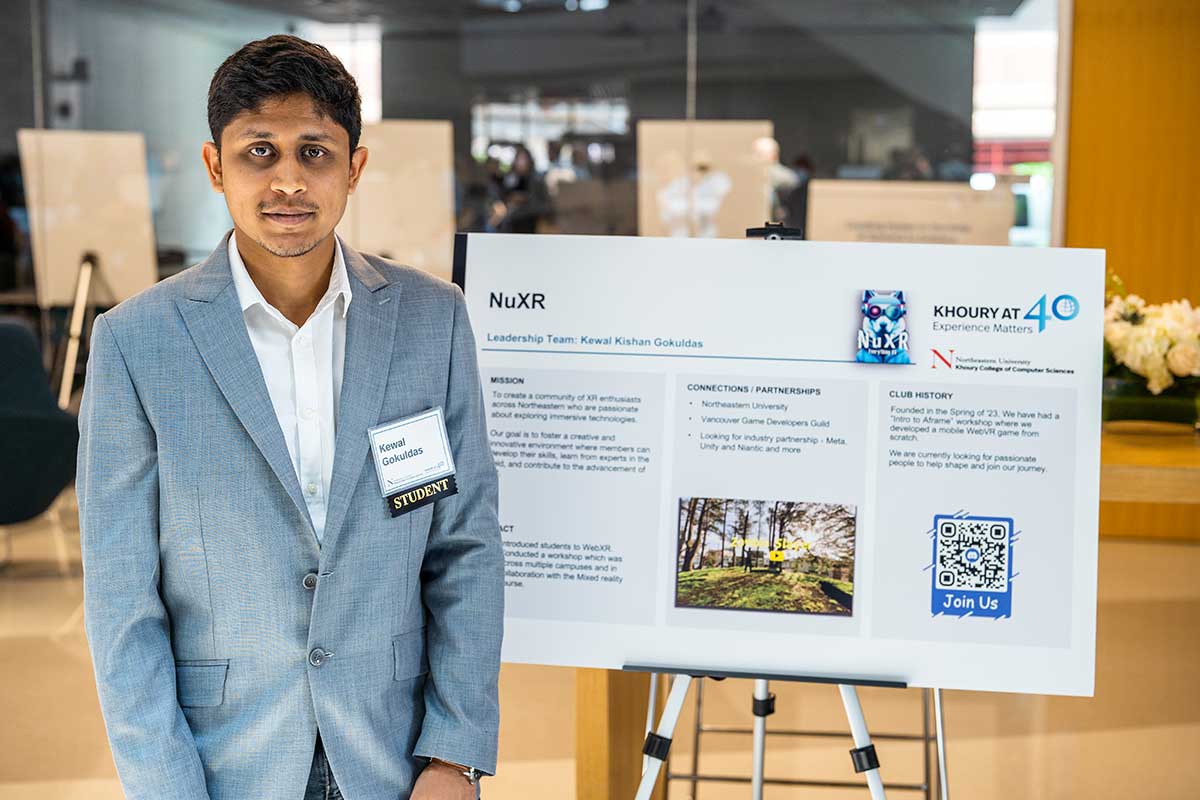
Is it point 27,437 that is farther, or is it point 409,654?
point 27,437

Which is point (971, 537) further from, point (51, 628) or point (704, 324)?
point (51, 628)

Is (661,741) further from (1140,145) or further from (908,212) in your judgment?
(1140,145)

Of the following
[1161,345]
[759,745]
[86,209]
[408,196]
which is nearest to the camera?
[759,745]

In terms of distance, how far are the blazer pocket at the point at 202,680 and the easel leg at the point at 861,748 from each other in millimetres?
1069

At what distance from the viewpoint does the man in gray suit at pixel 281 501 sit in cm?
150

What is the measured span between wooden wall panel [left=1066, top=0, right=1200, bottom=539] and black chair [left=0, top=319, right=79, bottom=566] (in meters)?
5.27

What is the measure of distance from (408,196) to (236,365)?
5579mm

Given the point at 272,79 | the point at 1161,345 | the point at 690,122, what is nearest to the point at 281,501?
the point at 272,79

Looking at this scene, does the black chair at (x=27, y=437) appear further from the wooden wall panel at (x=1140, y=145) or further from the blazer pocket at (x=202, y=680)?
the wooden wall panel at (x=1140, y=145)

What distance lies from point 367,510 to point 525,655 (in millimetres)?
694

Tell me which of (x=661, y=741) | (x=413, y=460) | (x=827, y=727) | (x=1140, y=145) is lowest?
(x=827, y=727)

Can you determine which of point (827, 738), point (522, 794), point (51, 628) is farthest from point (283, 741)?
point (51, 628)

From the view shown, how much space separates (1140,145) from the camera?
6.54 meters

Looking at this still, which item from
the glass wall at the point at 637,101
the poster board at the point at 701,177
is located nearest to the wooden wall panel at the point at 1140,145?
Result: the glass wall at the point at 637,101
